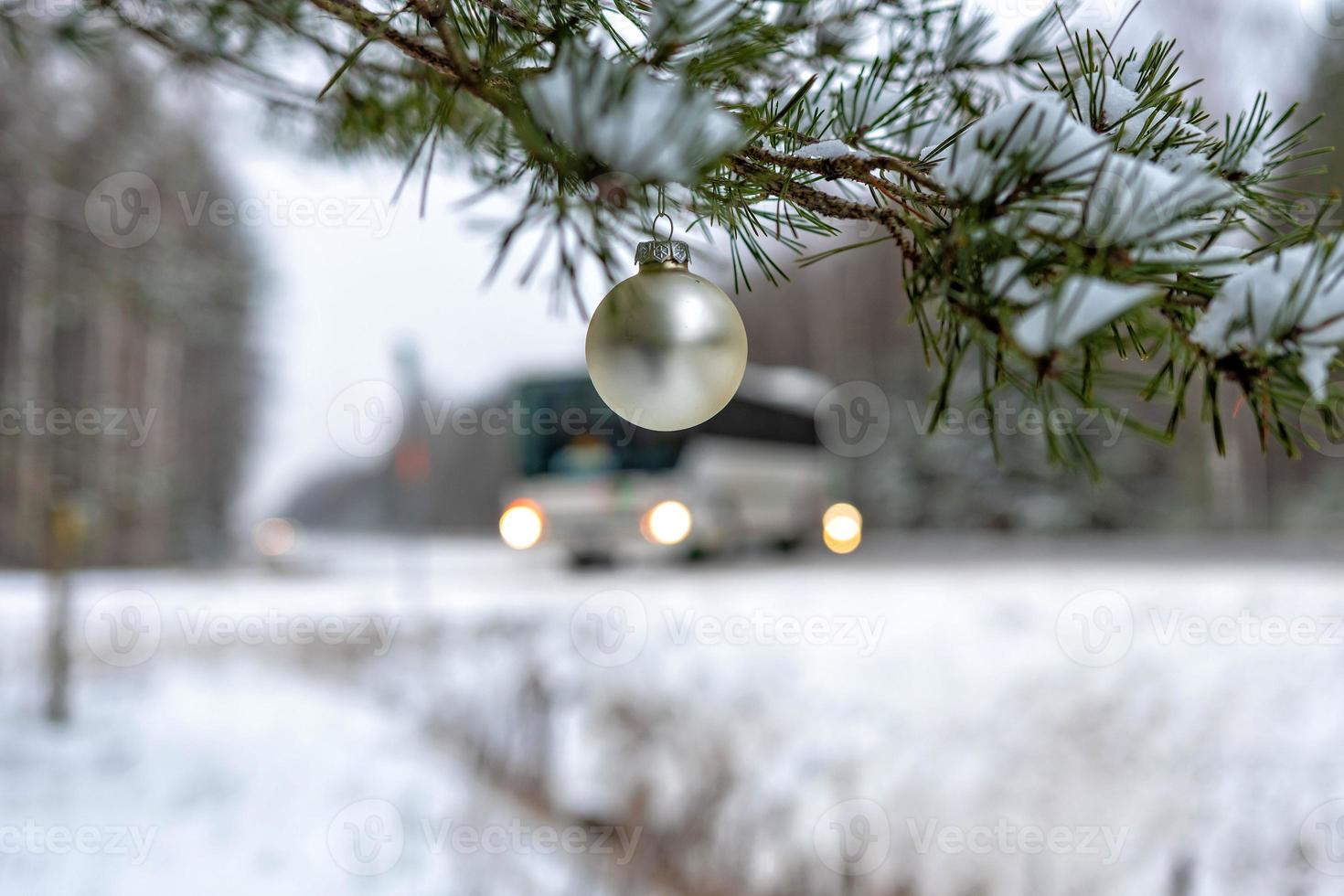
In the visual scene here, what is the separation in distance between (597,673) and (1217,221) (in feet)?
15.0

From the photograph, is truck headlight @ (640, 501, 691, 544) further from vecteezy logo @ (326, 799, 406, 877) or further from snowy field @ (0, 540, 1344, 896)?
vecteezy logo @ (326, 799, 406, 877)

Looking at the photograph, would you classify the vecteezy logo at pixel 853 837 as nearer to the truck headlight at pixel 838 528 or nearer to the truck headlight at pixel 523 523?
the truck headlight at pixel 523 523

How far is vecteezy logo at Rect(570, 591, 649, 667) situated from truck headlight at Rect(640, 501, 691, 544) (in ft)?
8.90

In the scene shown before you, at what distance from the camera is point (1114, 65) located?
99cm

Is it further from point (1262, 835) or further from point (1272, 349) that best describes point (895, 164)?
point (1262, 835)

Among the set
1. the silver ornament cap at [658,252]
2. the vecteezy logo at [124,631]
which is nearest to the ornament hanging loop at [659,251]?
the silver ornament cap at [658,252]

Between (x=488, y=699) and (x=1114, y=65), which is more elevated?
(x=1114, y=65)

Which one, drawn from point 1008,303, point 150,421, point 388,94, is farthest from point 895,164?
point 150,421

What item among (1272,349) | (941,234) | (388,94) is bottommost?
(1272,349)

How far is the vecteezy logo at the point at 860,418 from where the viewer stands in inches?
688

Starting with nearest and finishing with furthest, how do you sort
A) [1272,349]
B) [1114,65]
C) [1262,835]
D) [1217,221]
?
[1272,349] → [1217,221] → [1114,65] → [1262,835]

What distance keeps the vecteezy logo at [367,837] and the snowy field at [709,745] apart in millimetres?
13

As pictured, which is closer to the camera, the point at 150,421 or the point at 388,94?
the point at 388,94

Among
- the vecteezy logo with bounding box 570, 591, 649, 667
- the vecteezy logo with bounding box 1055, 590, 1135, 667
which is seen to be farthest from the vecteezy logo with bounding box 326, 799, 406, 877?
the vecteezy logo with bounding box 1055, 590, 1135, 667
